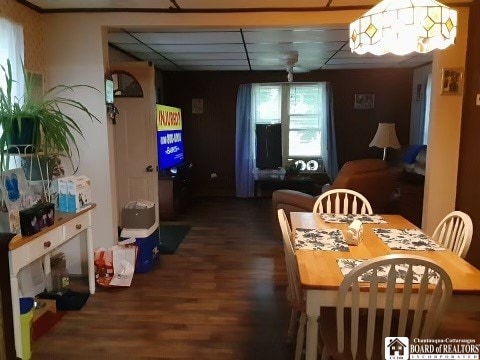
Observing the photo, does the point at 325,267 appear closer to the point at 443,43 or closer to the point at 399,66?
the point at 443,43

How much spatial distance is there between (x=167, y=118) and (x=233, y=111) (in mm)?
1852

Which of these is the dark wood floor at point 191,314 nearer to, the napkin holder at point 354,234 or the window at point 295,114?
the napkin holder at point 354,234

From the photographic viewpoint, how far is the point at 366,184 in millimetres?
3695

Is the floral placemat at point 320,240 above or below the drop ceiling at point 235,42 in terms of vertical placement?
below

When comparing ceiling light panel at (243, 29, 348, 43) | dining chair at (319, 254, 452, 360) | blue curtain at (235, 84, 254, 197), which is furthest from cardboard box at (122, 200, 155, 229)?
blue curtain at (235, 84, 254, 197)

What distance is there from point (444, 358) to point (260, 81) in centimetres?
556

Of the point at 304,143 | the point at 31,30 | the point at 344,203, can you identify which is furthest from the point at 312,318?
the point at 304,143

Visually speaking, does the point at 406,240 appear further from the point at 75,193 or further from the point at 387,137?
the point at 387,137

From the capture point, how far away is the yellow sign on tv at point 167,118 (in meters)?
4.69

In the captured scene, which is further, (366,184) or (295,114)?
(295,114)

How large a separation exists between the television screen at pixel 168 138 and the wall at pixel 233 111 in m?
0.94

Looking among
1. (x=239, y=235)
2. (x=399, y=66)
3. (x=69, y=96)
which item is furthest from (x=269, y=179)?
(x=69, y=96)

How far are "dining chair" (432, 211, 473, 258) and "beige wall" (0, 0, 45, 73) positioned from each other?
3.02 meters

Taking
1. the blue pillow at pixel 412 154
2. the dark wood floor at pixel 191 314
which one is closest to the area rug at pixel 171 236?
the dark wood floor at pixel 191 314
